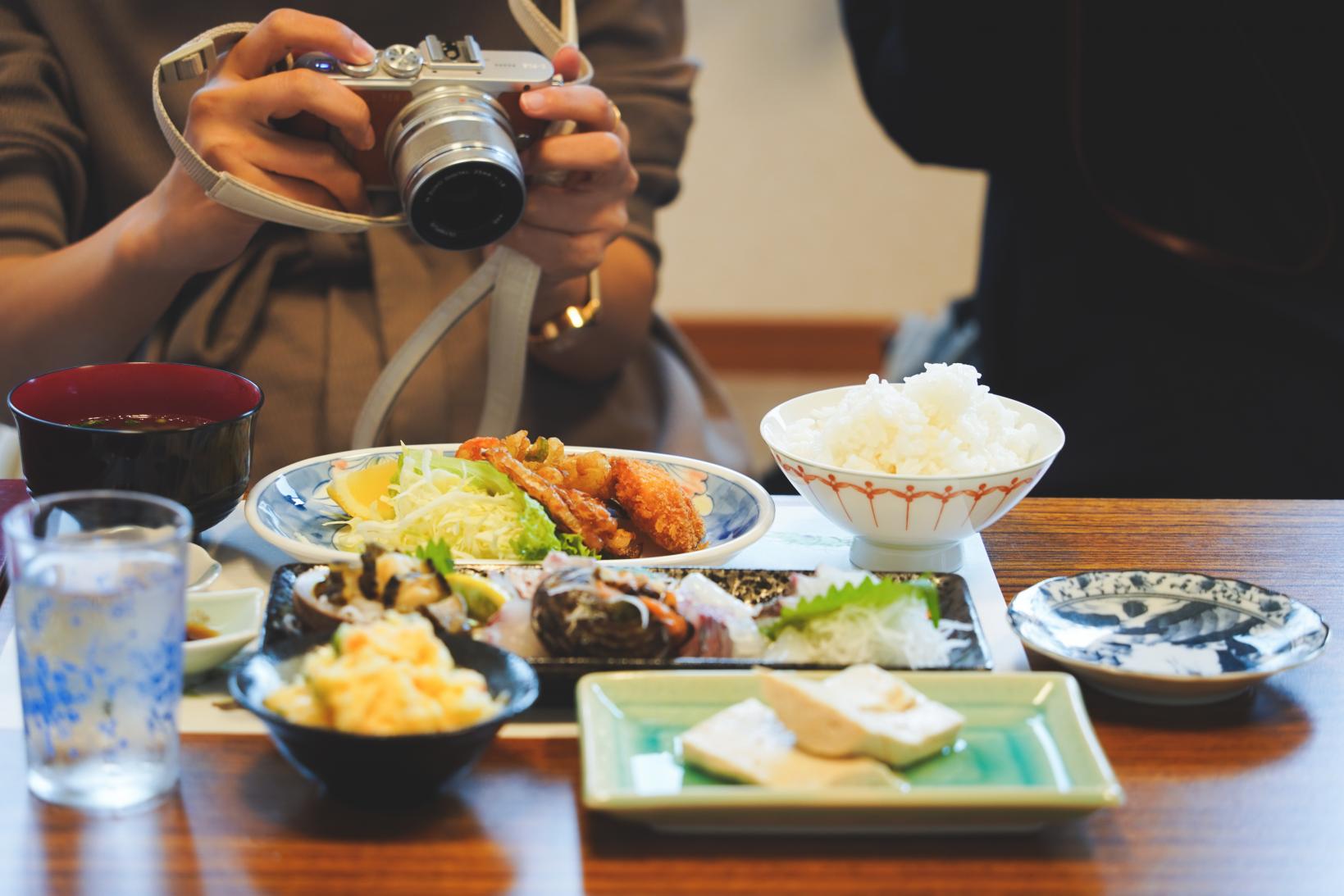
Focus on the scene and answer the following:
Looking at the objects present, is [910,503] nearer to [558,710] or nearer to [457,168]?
[558,710]

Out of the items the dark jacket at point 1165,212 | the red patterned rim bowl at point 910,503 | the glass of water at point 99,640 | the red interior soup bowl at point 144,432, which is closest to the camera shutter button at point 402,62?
the red interior soup bowl at point 144,432

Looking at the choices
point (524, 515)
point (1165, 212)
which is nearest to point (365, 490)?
point (524, 515)

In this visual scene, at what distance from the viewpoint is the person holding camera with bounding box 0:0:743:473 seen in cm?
128

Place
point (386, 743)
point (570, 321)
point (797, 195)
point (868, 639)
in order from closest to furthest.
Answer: point (386, 743), point (868, 639), point (570, 321), point (797, 195)

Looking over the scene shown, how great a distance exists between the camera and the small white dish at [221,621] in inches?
31.4

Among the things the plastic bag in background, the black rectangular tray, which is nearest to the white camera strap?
the black rectangular tray

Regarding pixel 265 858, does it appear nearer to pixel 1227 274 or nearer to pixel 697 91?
pixel 1227 274

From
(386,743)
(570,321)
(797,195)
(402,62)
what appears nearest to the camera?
(386,743)

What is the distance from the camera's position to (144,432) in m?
0.90

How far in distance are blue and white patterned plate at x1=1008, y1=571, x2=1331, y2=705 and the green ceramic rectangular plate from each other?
3.3 inches

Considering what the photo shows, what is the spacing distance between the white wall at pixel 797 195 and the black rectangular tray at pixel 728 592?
280 centimetres

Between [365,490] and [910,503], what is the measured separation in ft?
1.41

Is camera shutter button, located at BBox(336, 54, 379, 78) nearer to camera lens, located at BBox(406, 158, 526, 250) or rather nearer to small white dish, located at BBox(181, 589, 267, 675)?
camera lens, located at BBox(406, 158, 526, 250)

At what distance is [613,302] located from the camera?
5.08 ft
